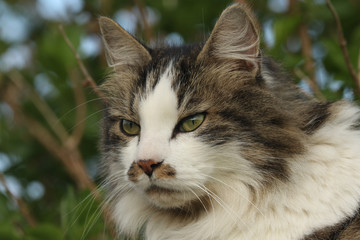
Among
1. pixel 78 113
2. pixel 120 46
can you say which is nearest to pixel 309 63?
pixel 120 46

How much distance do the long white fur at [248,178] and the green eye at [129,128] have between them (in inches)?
2.5

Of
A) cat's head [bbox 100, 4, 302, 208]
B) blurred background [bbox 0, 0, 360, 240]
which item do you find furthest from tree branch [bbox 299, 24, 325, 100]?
cat's head [bbox 100, 4, 302, 208]

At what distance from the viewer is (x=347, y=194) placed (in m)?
2.45

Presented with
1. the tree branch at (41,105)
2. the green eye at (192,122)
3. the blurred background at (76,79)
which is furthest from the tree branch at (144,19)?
the green eye at (192,122)

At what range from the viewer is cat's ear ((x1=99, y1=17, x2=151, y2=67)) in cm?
287

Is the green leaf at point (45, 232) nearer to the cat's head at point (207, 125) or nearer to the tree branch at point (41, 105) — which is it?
the cat's head at point (207, 125)

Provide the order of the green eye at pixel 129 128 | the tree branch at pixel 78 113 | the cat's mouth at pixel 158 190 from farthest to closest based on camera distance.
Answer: the tree branch at pixel 78 113, the green eye at pixel 129 128, the cat's mouth at pixel 158 190

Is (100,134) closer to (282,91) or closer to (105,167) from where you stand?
(105,167)

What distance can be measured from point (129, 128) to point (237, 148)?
1.92 ft

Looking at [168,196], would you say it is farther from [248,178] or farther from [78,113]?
[78,113]

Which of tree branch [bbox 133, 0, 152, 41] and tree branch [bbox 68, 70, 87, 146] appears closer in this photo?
tree branch [bbox 68, 70, 87, 146]

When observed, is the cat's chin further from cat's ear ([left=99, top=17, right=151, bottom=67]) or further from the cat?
cat's ear ([left=99, top=17, right=151, bottom=67])

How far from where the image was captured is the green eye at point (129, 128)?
105 inches

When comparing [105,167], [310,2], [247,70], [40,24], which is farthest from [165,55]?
[40,24]
